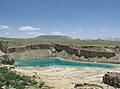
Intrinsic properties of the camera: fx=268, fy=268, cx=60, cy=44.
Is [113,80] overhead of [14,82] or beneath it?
overhead

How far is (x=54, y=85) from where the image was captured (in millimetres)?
41312

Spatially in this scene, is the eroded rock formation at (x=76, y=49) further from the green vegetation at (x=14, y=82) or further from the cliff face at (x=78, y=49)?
the green vegetation at (x=14, y=82)

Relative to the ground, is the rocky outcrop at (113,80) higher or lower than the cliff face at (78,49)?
lower

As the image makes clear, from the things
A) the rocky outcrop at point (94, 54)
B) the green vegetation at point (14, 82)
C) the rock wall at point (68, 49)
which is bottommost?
the green vegetation at point (14, 82)

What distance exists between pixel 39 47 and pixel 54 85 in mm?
73099

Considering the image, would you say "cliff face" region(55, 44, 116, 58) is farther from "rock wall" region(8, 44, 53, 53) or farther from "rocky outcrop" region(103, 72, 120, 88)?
"rocky outcrop" region(103, 72, 120, 88)

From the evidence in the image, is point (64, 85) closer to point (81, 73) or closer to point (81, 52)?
point (81, 73)

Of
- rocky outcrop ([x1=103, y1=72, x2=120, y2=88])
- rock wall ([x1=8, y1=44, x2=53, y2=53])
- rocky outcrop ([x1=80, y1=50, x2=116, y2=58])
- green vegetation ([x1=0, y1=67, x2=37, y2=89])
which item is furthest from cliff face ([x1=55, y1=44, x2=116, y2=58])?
green vegetation ([x1=0, y1=67, x2=37, y2=89])

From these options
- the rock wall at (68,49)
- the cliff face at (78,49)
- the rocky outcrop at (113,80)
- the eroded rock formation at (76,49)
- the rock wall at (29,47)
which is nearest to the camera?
the rocky outcrop at (113,80)

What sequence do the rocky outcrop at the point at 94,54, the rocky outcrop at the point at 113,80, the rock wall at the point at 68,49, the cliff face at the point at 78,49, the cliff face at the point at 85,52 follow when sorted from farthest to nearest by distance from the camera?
the rock wall at the point at 68,49 < the cliff face at the point at 78,49 < the cliff face at the point at 85,52 < the rocky outcrop at the point at 94,54 < the rocky outcrop at the point at 113,80

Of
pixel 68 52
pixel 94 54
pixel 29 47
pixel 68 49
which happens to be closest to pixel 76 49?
pixel 68 52

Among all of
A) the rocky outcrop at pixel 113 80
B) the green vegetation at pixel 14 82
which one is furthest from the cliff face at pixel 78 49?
the green vegetation at pixel 14 82

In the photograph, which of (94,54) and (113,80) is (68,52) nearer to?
(94,54)

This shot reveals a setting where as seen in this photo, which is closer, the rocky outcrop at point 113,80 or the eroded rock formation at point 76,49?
the rocky outcrop at point 113,80
